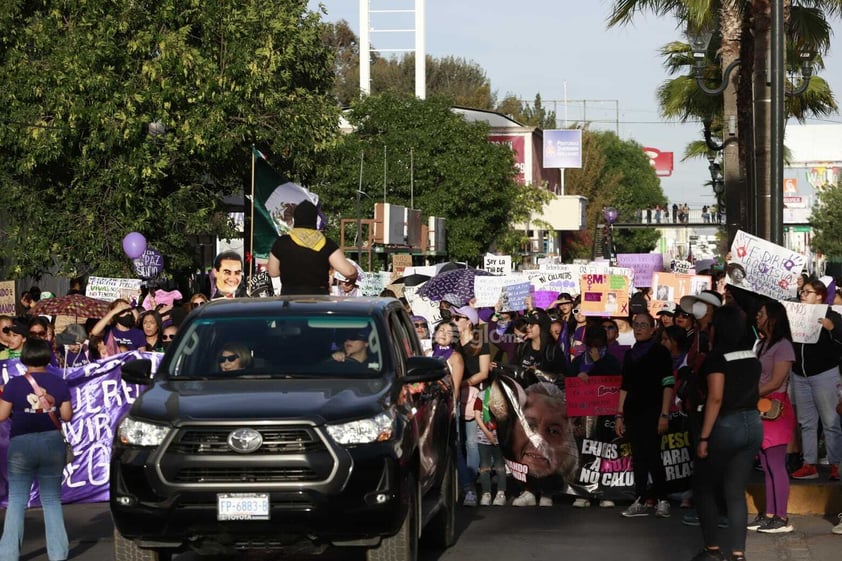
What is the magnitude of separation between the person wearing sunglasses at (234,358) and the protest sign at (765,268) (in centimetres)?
539

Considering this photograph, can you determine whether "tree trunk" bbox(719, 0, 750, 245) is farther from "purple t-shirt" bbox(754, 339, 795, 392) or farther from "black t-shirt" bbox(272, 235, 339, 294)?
"black t-shirt" bbox(272, 235, 339, 294)

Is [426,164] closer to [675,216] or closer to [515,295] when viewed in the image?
[515,295]

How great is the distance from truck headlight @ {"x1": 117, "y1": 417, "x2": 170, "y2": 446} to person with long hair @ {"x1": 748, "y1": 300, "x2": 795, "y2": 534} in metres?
4.96

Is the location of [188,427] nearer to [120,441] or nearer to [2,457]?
[120,441]

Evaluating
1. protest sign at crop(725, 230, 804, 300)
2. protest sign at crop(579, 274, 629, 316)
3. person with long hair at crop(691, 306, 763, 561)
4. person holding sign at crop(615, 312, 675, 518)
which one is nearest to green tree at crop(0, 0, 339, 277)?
protest sign at crop(579, 274, 629, 316)

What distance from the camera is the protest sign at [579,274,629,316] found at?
22406mm

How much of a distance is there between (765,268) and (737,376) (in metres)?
4.09

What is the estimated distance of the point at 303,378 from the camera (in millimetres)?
8883

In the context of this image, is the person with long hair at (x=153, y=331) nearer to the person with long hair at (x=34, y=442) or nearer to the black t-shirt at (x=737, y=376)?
the person with long hair at (x=34, y=442)

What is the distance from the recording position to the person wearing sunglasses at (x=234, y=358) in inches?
357

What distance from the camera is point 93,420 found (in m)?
13.6

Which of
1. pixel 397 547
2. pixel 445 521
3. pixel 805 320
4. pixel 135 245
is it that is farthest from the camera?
pixel 135 245

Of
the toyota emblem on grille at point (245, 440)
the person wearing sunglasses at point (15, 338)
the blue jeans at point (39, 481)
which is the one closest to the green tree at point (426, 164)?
the person wearing sunglasses at point (15, 338)

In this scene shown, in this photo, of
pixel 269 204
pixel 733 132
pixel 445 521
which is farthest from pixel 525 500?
pixel 733 132
